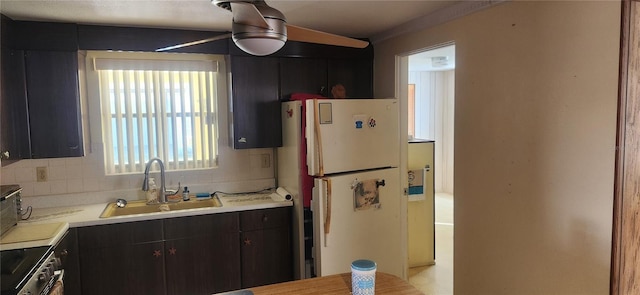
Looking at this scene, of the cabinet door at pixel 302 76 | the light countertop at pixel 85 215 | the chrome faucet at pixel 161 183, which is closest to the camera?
the light countertop at pixel 85 215

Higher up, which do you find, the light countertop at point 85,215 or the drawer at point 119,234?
the light countertop at point 85,215

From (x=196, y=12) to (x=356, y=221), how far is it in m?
1.78

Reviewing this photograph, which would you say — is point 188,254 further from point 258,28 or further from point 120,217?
point 258,28

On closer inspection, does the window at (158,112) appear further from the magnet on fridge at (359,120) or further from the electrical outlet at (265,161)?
the magnet on fridge at (359,120)

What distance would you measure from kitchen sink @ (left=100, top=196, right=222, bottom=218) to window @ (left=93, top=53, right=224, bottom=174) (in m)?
0.29

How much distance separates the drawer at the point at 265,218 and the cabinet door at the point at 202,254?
2.8 inches

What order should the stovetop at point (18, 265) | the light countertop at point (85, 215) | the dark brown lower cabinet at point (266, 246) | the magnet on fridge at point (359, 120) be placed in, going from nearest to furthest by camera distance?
the stovetop at point (18, 265), the light countertop at point (85, 215), the magnet on fridge at point (359, 120), the dark brown lower cabinet at point (266, 246)

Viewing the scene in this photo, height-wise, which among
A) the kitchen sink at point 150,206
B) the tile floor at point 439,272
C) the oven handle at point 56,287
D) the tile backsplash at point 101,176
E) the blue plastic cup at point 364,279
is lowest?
the tile floor at point 439,272

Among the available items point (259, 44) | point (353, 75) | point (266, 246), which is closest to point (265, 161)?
point (266, 246)

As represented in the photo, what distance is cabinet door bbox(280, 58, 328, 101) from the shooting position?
11.0 ft

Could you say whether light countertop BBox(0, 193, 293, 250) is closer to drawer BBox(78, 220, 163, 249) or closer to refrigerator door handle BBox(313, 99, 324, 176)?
drawer BBox(78, 220, 163, 249)

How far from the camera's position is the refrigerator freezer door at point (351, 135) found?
2.83m

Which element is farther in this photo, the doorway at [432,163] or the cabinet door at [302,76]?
the doorway at [432,163]

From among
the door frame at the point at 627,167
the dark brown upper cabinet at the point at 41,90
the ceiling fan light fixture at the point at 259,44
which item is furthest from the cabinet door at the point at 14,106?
the door frame at the point at 627,167
